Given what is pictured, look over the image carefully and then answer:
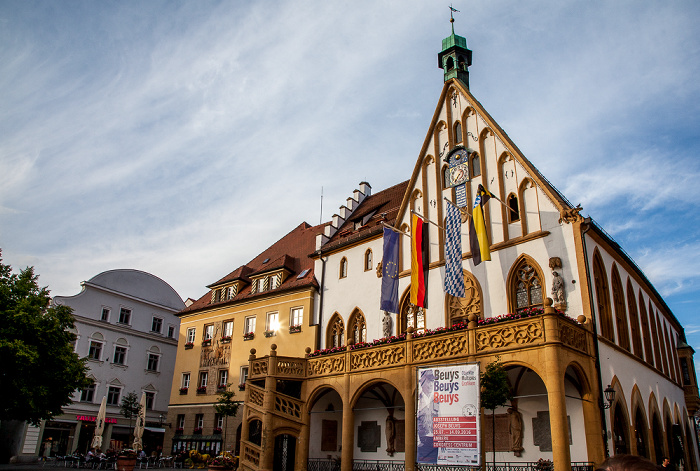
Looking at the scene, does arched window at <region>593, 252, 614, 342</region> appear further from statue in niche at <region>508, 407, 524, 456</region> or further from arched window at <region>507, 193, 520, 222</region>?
statue in niche at <region>508, 407, 524, 456</region>

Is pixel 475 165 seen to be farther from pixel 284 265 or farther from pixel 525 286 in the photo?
pixel 284 265

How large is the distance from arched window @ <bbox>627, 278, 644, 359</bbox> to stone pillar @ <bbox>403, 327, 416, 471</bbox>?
1000 centimetres

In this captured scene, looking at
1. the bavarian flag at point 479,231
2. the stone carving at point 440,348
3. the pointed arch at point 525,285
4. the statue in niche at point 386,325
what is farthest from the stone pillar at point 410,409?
the statue in niche at point 386,325

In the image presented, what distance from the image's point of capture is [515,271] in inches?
878

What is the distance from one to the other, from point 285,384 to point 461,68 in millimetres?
17609

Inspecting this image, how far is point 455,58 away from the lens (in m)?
Result: 28.6

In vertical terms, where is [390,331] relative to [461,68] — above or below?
below

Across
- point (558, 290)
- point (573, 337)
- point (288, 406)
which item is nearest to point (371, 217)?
point (288, 406)

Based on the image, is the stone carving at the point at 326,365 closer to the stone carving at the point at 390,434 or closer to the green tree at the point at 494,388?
the stone carving at the point at 390,434

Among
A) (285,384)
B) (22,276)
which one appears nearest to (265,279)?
(285,384)

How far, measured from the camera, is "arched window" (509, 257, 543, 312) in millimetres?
21469

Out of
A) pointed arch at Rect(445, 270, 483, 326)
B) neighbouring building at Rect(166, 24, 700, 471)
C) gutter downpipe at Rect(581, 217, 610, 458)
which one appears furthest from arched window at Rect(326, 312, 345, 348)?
gutter downpipe at Rect(581, 217, 610, 458)

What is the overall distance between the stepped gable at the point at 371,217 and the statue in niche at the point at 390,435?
30.3 feet

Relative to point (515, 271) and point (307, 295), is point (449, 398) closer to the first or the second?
point (515, 271)
